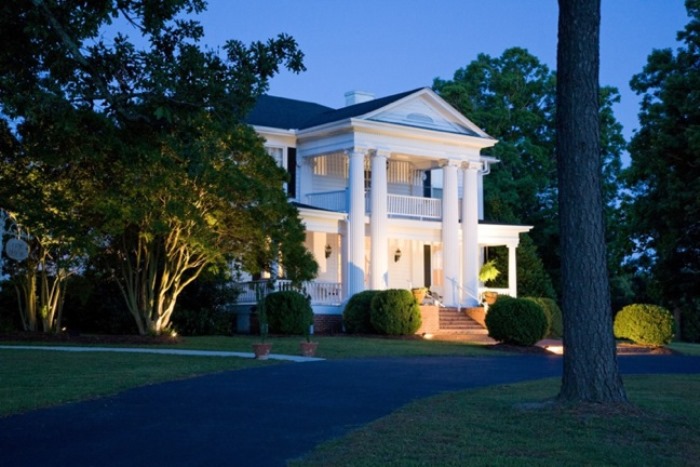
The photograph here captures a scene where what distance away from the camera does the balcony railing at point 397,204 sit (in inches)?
1417

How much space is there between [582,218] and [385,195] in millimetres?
22982

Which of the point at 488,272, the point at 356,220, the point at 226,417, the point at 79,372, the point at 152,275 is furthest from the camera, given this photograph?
the point at 488,272

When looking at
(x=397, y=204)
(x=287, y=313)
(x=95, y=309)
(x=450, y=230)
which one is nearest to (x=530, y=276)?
(x=450, y=230)

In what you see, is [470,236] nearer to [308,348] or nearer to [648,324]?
[648,324]

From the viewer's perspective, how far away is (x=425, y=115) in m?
37.3

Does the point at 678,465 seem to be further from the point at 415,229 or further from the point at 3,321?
the point at 415,229

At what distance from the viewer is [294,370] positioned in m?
18.5

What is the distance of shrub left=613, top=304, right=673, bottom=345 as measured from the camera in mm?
29266

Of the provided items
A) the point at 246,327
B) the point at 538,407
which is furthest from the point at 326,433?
the point at 246,327

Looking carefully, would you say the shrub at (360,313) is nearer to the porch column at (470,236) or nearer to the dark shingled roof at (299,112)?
the porch column at (470,236)

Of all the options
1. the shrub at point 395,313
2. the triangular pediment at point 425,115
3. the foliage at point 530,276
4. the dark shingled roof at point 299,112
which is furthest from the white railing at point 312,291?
the foliage at point 530,276

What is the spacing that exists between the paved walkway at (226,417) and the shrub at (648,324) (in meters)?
10.9

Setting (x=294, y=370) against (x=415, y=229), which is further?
(x=415, y=229)

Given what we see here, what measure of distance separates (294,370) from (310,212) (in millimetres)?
15775
